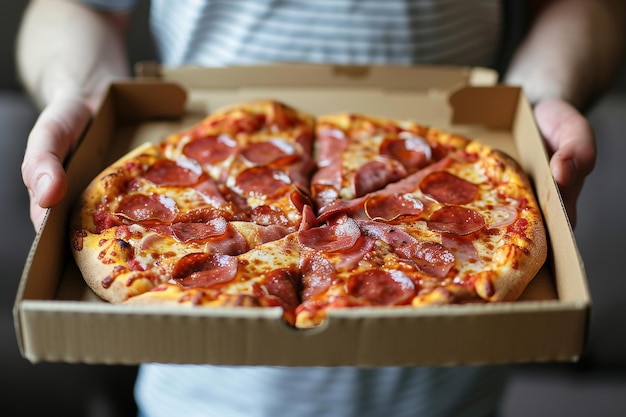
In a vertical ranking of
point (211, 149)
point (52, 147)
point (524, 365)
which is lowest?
point (524, 365)

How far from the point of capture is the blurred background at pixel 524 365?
2633 millimetres

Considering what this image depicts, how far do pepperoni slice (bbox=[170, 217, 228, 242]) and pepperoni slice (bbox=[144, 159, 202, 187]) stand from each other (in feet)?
0.51

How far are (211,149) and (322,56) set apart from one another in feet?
1.28

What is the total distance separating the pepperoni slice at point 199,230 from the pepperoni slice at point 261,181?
0.15m

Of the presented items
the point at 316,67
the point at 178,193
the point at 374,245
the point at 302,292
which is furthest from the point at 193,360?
the point at 316,67

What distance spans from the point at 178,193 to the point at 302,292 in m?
0.36

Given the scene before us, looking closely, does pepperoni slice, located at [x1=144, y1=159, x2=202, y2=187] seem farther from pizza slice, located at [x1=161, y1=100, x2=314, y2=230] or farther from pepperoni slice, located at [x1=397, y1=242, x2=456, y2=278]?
pepperoni slice, located at [x1=397, y1=242, x2=456, y2=278]

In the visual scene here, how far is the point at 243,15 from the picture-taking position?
1760 mm

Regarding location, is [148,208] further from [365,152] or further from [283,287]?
[365,152]

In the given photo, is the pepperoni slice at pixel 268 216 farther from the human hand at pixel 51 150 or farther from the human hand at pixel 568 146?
the human hand at pixel 568 146

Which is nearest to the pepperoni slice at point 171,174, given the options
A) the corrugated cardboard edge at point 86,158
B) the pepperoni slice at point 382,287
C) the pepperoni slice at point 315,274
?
the corrugated cardboard edge at point 86,158

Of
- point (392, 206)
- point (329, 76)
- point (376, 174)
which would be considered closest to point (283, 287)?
point (392, 206)

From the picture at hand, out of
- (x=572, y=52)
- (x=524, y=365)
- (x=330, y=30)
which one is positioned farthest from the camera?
(x=524, y=365)

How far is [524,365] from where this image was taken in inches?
115
